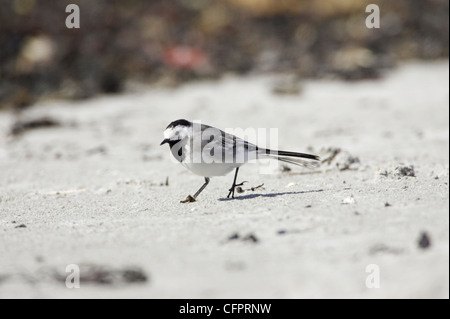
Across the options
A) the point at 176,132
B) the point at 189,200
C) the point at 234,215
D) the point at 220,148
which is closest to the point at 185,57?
the point at 176,132

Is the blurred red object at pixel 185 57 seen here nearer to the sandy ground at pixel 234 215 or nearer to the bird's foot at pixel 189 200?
the sandy ground at pixel 234 215

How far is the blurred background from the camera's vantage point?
12125mm

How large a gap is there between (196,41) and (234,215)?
9477 mm

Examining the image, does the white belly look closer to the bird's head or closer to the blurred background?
the bird's head

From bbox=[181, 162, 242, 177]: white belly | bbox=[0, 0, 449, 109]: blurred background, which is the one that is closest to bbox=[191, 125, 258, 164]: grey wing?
bbox=[181, 162, 242, 177]: white belly

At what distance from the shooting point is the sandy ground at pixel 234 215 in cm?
328

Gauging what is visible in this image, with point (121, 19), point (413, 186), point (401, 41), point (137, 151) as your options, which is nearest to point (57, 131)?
point (137, 151)

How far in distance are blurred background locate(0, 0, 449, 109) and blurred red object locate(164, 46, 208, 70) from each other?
21 millimetres

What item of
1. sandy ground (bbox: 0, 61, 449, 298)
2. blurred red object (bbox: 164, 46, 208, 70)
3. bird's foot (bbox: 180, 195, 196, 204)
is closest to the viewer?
sandy ground (bbox: 0, 61, 449, 298)

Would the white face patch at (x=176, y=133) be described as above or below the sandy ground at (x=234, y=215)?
above

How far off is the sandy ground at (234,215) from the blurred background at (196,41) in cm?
270

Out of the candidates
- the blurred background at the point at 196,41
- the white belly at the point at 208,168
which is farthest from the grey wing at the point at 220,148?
the blurred background at the point at 196,41

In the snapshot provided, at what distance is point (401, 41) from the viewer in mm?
13484

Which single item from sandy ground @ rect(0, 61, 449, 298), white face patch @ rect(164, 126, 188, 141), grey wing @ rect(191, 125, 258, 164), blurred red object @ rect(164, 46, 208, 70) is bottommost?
sandy ground @ rect(0, 61, 449, 298)
